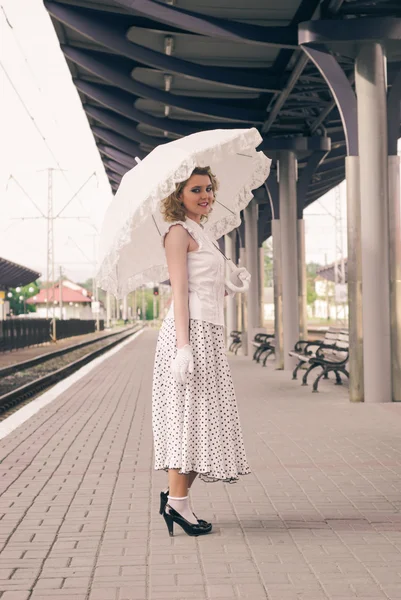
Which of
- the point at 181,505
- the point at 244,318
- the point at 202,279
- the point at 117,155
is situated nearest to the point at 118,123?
the point at 117,155

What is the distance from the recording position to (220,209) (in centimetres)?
588

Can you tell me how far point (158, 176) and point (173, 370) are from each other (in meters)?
0.96

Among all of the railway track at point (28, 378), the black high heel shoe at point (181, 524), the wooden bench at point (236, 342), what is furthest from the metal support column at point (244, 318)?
the black high heel shoe at point (181, 524)

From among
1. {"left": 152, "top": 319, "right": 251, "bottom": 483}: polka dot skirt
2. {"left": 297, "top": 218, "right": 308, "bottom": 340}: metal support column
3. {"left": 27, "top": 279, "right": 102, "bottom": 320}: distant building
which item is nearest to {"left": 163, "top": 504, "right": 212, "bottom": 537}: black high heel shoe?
{"left": 152, "top": 319, "right": 251, "bottom": 483}: polka dot skirt

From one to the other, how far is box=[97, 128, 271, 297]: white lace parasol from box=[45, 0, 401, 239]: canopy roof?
6513 mm

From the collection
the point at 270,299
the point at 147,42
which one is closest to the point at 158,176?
the point at 147,42

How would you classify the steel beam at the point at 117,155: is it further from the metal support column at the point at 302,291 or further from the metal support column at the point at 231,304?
the metal support column at the point at 231,304

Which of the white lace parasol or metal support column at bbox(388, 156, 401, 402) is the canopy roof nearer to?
metal support column at bbox(388, 156, 401, 402)

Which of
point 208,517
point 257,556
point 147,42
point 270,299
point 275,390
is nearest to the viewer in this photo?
point 257,556

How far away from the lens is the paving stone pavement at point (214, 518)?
4.20 metres

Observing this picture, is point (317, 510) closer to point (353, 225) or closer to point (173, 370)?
point (173, 370)

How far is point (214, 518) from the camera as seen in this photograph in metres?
5.59

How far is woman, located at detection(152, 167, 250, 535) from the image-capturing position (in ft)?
16.5

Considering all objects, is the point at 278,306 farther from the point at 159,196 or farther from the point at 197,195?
the point at 159,196
